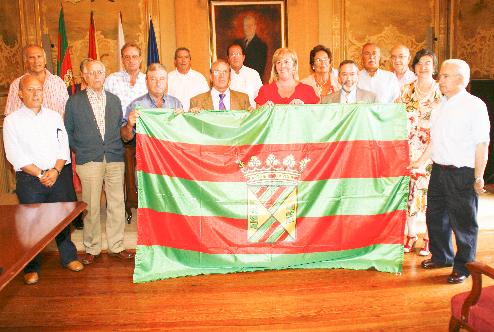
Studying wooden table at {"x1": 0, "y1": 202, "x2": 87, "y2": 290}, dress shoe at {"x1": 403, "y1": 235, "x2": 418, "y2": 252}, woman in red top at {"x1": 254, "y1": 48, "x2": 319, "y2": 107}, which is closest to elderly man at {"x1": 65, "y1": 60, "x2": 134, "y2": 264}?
wooden table at {"x1": 0, "y1": 202, "x2": 87, "y2": 290}

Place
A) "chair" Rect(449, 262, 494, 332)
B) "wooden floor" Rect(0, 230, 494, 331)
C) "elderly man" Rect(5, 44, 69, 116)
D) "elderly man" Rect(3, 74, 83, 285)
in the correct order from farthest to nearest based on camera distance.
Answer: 1. "elderly man" Rect(5, 44, 69, 116)
2. "elderly man" Rect(3, 74, 83, 285)
3. "wooden floor" Rect(0, 230, 494, 331)
4. "chair" Rect(449, 262, 494, 332)

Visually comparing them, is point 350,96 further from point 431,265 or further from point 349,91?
point 431,265

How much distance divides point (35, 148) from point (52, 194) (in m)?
0.40

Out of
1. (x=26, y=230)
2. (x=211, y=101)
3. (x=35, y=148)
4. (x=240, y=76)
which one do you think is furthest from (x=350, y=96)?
(x=26, y=230)

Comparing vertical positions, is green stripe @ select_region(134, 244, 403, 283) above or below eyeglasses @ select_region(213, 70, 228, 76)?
below

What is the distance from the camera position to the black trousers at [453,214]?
3381 millimetres

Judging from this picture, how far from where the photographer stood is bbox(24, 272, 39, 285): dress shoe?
362 centimetres

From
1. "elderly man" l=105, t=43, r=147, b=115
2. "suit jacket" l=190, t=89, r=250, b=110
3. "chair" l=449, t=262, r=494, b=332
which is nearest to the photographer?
"chair" l=449, t=262, r=494, b=332

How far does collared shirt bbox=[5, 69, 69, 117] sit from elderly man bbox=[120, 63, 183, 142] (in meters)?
1.11

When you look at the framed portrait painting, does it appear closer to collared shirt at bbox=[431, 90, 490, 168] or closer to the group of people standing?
the group of people standing

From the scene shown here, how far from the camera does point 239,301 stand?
3.21m

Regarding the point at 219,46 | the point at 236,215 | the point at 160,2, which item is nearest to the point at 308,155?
the point at 236,215

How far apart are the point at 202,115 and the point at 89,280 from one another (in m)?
1.56

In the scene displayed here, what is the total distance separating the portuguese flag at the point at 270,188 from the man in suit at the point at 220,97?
0.39 metres
